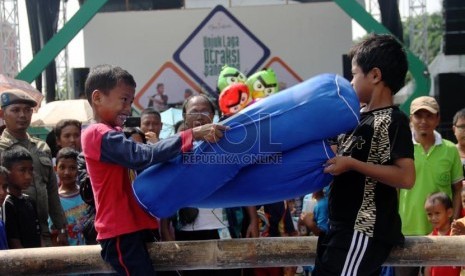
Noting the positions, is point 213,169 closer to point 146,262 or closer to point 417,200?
Answer: point 146,262

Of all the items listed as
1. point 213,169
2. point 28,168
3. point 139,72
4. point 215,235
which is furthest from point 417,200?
point 139,72

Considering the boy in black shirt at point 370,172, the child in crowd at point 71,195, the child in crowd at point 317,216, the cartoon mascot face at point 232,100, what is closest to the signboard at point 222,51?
the cartoon mascot face at point 232,100

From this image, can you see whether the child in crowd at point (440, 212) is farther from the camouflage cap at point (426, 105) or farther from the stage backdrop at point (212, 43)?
the stage backdrop at point (212, 43)

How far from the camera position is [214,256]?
11.0 ft

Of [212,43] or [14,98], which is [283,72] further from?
[14,98]

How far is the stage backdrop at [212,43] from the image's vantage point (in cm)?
1327

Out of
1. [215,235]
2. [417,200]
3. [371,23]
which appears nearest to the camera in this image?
[215,235]

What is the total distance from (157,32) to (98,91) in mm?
10934

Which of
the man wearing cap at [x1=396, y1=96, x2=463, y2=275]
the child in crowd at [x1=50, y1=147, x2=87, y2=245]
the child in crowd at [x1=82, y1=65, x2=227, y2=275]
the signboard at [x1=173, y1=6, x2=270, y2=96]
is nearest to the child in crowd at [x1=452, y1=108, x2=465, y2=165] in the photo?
the man wearing cap at [x1=396, y1=96, x2=463, y2=275]

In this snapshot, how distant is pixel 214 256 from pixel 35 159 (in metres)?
2.74

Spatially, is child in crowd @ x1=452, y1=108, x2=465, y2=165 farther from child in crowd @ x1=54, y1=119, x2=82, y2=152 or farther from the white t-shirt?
child in crowd @ x1=54, y1=119, x2=82, y2=152

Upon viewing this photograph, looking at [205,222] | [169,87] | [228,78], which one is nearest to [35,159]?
[205,222]

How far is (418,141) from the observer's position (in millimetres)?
6035

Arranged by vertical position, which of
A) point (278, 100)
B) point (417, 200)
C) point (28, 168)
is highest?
point (278, 100)
